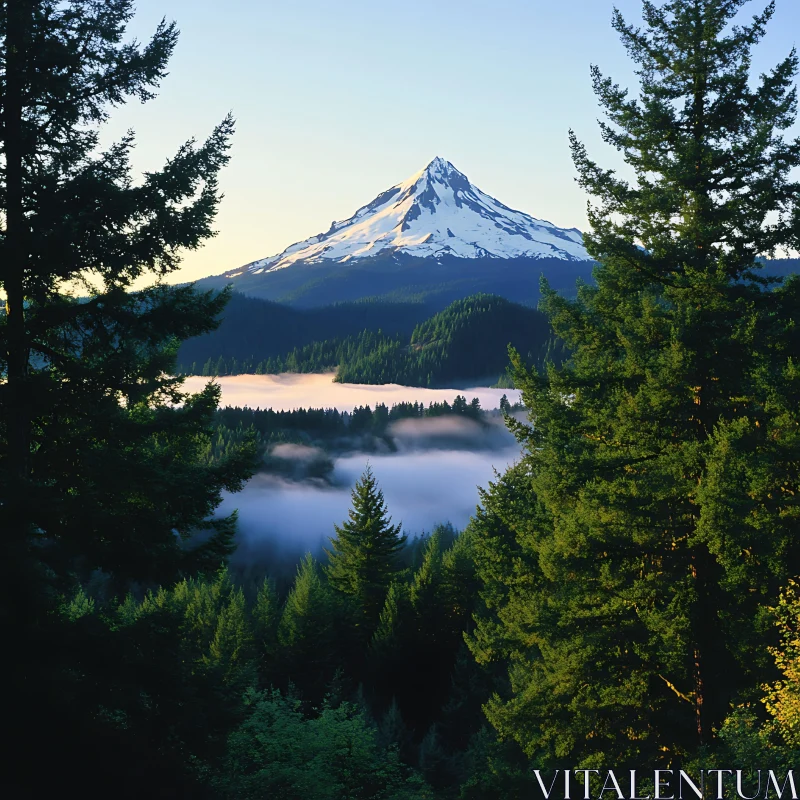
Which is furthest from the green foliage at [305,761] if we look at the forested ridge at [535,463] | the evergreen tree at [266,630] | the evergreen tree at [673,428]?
the evergreen tree at [266,630]

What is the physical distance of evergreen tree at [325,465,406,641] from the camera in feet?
167

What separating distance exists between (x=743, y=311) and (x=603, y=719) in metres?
7.36

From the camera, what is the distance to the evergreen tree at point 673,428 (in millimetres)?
12000

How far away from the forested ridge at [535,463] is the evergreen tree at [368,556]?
33.7 metres

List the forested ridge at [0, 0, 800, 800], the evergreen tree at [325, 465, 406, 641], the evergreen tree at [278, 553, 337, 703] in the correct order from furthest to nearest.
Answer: the evergreen tree at [325, 465, 406, 641]
the evergreen tree at [278, 553, 337, 703]
the forested ridge at [0, 0, 800, 800]

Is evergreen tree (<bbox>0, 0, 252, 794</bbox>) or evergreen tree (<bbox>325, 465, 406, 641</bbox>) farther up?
evergreen tree (<bbox>0, 0, 252, 794</bbox>)

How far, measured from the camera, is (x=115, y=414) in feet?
33.2

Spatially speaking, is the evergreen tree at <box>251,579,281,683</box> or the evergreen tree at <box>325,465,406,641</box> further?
the evergreen tree at <box>325,465,406,641</box>

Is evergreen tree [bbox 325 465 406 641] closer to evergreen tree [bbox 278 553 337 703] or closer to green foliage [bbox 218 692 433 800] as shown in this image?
evergreen tree [bbox 278 553 337 703]

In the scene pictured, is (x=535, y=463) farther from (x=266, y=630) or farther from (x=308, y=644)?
(x=266, y=630)

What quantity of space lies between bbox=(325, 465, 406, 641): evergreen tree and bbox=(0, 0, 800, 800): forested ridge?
33.7 meters

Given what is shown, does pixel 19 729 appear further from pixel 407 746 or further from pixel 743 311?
pixel 407 746

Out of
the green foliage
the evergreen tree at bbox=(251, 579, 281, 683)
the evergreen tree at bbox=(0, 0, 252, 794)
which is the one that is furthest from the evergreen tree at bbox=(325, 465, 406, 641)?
the evergreen tree at bbox=(0, 0, 252, 794)

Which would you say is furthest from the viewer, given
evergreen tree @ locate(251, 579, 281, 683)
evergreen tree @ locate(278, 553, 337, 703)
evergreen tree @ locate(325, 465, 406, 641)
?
evergreen tree @ locate(325, 465, 406, 641)
